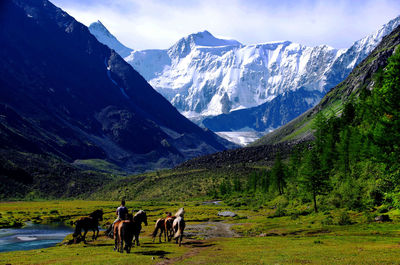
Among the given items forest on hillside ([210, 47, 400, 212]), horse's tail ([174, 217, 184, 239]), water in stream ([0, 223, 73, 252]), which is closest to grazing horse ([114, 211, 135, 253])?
horse's tail ([174, 217, 184, 239])

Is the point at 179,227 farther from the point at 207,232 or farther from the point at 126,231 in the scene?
the point at 207,232

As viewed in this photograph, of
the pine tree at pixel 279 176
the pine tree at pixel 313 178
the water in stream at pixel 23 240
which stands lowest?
the water in stream at pixel 23 240

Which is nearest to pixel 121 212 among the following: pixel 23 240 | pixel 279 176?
pixel 23 240

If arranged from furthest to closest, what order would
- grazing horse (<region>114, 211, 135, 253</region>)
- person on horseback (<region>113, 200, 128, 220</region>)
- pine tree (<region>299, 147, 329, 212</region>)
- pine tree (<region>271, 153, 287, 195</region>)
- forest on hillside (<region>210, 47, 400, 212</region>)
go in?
1. pine tree (<region>271, 153, 287, 195</region>)
2. pine tree (<region>299, 147, 329, 212</region>)
3. person on horseback (<region>113, 200, 128, 220</region>)
4. forest on hillside (<region>210, 47, 400, 212</region>)
5. grazing horse (<region>114, 211, 135, 253</region>)

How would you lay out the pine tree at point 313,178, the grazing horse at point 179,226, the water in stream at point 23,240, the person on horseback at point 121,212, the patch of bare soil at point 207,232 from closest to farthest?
the person on horseback at point 121,212, the grazing horse at point 179,226, the water in stream at point 23,240, the patch of bare soil at point 207,232, the pine tree at point 313,178

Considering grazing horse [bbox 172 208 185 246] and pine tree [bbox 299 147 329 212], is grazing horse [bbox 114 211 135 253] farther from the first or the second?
pine tree [bbox 299 147 329 212]

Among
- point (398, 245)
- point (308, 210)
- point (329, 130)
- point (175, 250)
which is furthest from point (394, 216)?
point (329, 130)

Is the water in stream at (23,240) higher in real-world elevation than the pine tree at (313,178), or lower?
lower

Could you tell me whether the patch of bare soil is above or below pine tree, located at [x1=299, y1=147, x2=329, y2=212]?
below

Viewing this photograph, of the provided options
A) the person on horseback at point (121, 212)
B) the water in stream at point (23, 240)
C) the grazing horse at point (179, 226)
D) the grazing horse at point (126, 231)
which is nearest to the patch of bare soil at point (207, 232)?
the grazing horse at point (179, 226)

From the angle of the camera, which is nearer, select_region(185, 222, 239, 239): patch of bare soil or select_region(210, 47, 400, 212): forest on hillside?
select_region(210, 47, 400, 212): forest on hillside

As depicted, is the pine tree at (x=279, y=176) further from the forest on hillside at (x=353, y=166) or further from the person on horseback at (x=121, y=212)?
the person on horseback at (x=121, y=212)

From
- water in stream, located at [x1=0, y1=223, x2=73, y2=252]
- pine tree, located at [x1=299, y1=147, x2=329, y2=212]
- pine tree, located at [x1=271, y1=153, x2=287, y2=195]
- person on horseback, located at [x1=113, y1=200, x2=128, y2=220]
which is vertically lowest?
water in stream, located at [x1=0, y1=223, x2=73, y2=252]

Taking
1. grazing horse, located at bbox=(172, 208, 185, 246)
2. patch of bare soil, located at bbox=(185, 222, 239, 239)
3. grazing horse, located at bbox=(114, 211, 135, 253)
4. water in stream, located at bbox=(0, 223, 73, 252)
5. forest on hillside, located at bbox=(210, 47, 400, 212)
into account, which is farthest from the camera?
patch of bare soil, located at bbox=(185, 222, 239, 239)
